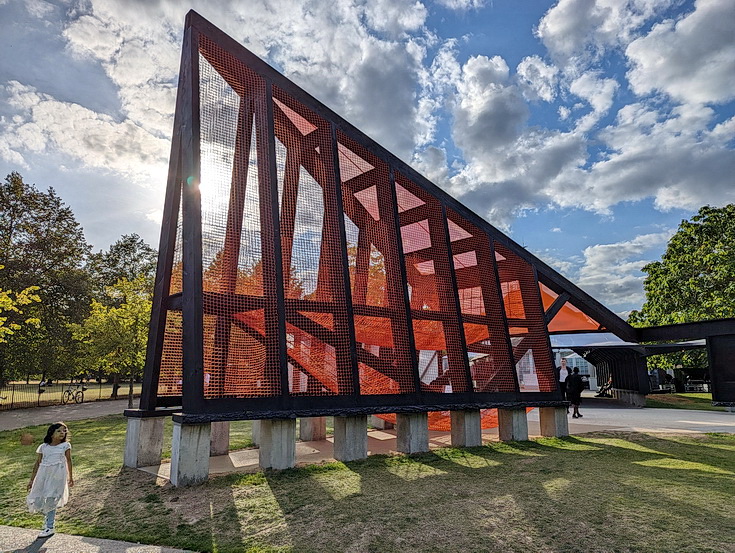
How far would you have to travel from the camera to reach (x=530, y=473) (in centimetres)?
784

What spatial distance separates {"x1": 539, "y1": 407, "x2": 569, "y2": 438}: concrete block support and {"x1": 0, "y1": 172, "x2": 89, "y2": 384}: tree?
2502 centimetres

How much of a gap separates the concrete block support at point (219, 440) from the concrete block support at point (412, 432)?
3.87 meters

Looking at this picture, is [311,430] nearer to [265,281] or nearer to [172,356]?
[172,356]

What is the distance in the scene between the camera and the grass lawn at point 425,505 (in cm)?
493

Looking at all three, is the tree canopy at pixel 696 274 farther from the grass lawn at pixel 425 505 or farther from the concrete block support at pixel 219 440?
the concrete block support at pixel 219 440

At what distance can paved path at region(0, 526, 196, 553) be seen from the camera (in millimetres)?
4781

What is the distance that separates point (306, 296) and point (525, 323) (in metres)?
6.41

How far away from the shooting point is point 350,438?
8.65m

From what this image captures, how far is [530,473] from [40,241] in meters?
29.1

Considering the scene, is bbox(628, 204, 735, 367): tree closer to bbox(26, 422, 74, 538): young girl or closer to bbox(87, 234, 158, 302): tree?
bbox(26, 422, 74, 538): young girl

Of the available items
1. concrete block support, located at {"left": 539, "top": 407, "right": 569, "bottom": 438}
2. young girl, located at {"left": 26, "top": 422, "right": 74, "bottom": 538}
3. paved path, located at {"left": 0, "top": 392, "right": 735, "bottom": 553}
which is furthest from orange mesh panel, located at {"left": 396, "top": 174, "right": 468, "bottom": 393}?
young girl, located at {"left": 26, "top": 422, "right": 74, "bottom": 538}

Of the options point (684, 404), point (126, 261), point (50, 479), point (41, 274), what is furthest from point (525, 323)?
point (126, 261)

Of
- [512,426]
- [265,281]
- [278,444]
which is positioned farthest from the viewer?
[512,426]

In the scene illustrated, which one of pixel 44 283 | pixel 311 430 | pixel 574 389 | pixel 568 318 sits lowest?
pixel 311 430
